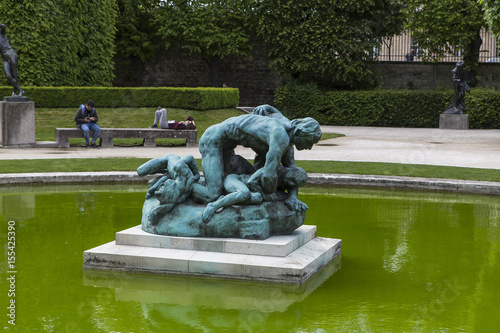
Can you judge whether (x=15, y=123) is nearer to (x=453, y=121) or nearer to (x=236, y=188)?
(x=236, y=188)

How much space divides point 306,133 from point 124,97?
61.3 ft

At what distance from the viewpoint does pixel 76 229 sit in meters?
8.05

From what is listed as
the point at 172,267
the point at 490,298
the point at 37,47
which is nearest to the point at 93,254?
the point at 172,267

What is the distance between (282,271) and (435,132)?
65.3 feet

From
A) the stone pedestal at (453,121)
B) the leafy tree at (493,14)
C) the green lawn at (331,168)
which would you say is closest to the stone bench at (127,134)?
the green lawn at (331,168)

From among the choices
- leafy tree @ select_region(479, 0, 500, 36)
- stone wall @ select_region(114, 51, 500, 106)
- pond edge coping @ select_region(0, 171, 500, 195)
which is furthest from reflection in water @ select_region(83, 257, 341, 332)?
stone wall @ select_region(114, 51, 500, 106)

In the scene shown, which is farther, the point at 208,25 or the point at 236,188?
the point at 208,25

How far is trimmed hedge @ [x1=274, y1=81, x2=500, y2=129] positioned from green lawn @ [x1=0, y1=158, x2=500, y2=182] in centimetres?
1482

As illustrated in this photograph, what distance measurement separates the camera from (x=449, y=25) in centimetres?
2805

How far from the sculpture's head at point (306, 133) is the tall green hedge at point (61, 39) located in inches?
778

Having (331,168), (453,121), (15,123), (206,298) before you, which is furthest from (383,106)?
(206,298)

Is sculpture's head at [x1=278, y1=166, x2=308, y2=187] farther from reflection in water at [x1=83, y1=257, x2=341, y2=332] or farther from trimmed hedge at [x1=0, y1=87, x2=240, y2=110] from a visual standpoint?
trimmed hedge at [x1=0, y1=87, x2=240, y2=110]

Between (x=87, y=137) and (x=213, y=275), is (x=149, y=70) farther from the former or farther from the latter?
(x=213, y=275)

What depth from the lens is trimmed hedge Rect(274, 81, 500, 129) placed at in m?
26.6
